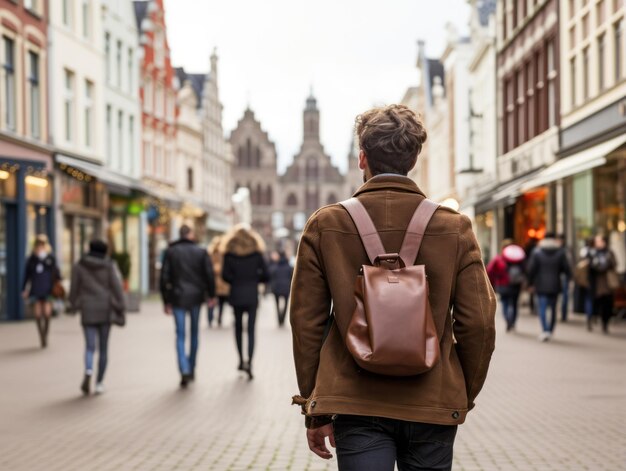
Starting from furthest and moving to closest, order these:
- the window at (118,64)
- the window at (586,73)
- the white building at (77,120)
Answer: the window at (118,64) < the white building at (77,120) < the window at (586,73)

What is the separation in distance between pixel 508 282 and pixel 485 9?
95.0ft

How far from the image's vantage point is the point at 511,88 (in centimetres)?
3634

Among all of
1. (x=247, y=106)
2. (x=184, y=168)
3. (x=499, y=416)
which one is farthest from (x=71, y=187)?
(x=247, y=106)

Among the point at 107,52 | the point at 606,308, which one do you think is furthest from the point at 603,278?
the point at 107,52

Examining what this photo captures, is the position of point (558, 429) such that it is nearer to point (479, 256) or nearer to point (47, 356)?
point (479, 256)

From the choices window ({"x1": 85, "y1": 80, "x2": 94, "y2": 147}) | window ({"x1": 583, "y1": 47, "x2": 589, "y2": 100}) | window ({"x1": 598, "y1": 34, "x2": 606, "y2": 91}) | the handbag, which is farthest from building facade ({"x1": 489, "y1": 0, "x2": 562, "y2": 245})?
window ({"x1": 85, "y1": 80, "x2": 94, "y2": 147})

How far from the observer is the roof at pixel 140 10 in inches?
1877

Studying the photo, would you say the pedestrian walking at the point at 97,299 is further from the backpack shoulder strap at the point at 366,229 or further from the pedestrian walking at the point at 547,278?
the backpack shoulder strap at the point at 366,229

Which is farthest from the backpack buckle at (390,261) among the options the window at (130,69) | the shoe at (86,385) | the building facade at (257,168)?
the building facade at (257,168)

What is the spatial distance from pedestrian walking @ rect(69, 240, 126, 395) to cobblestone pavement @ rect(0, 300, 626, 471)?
46cm

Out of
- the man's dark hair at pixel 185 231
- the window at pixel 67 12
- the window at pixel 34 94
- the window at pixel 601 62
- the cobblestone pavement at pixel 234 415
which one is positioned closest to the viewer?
the cobblestone pavement at pixel 234 415

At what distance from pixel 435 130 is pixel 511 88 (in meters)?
25.2

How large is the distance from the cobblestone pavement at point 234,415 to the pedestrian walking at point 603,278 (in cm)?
287

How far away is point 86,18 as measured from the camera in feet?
112
